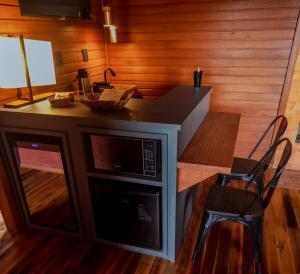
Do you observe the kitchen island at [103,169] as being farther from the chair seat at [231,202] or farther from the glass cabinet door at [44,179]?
the chair seat at [231,202]

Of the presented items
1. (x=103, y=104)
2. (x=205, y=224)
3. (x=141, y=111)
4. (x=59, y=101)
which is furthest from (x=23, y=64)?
(x=205, y=224)

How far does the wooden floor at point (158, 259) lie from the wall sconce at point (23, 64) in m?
1.04

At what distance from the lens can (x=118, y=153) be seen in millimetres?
1439

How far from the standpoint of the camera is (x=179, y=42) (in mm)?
2713

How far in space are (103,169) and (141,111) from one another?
43 cm

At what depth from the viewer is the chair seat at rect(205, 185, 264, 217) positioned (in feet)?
4.82

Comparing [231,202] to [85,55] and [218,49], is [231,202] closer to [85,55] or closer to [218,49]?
[218,49]

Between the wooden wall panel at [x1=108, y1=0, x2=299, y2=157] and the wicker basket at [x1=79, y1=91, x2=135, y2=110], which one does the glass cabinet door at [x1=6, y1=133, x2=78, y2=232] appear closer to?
the wicker basket at [x1=79, y1=91, x2=135, y2=110]

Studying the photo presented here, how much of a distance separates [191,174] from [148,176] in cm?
25

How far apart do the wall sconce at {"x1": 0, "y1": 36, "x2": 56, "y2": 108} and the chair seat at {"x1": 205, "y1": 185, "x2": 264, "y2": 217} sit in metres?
1.38

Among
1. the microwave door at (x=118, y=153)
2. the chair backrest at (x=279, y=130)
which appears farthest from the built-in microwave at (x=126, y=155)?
the chair backrest at (x=279, y=130)

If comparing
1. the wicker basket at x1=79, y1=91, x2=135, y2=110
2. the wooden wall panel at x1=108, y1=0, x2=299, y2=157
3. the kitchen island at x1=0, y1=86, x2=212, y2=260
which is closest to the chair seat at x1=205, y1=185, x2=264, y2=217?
the kitchen island at x1=0, y1=86, x2=212, y2=260

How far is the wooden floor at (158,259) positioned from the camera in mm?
1637

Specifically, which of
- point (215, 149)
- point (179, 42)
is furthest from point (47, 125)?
point (179, 42)
